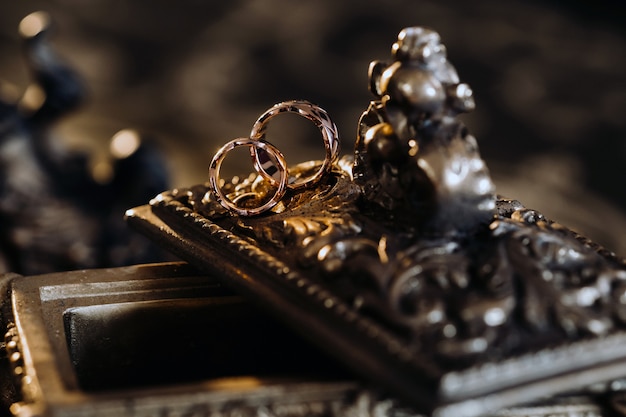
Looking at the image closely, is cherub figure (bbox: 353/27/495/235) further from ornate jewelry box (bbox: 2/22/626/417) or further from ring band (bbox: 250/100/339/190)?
ring band (bbox: 250/100/339/190)

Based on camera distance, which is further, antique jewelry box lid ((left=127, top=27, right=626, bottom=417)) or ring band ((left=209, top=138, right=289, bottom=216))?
ring band ((left=209, top=138, right=289, bottom=216))

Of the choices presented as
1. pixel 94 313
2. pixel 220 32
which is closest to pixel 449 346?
pixel 94 313

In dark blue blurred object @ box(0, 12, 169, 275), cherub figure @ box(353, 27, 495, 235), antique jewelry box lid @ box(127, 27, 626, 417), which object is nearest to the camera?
antique jewelry box lid @ box(127, 27, 626, 417)

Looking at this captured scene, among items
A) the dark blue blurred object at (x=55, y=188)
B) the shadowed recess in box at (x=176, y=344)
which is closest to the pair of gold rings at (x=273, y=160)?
the shadowed recess in box at (x=176, y=344)

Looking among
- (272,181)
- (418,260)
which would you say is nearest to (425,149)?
(418,260)

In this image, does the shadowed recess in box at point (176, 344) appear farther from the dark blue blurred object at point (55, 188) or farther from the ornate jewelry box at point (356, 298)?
the dark blue blurred object at point (55, 188)

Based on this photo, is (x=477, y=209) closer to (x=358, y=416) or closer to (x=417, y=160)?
(x=417, y=160)

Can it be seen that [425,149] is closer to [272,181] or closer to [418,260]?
[418,260]

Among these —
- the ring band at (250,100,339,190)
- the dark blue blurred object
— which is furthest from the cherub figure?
the dark blue blurred object
